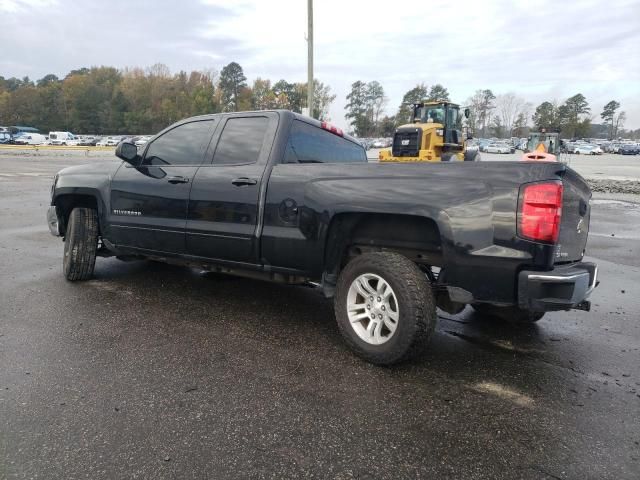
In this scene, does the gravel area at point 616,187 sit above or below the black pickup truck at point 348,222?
below

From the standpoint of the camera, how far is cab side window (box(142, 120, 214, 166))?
4605 mm

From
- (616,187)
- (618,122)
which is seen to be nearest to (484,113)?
(618,122)

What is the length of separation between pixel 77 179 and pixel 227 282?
199 centimetres

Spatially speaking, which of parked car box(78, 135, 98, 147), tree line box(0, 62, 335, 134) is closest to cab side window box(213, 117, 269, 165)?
parked car box(78, 135, 98, 147)

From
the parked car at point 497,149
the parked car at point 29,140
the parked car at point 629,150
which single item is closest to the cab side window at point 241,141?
the parked car at point 497,149

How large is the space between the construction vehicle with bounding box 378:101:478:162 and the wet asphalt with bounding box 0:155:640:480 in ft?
39.7

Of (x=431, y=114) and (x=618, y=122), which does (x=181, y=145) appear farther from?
(x=618, y=122)

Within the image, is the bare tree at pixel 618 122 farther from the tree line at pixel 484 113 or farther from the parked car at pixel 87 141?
the parked car at pixel 87 141

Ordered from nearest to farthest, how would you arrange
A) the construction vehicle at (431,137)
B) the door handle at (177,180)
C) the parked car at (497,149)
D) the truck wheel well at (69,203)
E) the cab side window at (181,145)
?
1. the door handle at (177,180)
2. the cab side window at (181,145)
3. the truck wheel well at (69,203)
4. the construction vehicle at (431,137)
5. the parked car at (497,149)

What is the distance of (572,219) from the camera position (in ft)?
10.7

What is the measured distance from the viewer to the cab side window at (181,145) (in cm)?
461

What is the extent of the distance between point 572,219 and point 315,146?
2.25 m

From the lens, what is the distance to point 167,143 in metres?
4.86

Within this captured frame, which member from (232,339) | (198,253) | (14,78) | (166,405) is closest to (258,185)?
(198,253)
